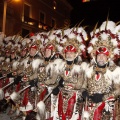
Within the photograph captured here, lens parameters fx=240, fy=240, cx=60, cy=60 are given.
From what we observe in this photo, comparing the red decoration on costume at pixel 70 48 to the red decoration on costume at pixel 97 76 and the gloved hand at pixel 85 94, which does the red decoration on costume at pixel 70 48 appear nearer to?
the red decoration on costume at pixel 97 76

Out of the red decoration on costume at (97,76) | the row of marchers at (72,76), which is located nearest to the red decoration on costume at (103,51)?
the row of marchers at (72,76)

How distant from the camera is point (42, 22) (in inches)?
1255

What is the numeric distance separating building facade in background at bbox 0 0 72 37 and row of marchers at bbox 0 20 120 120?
1277 centimetres

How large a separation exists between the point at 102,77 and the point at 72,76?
919 mm

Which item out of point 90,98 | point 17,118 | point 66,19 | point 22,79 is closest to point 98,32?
point 90,98

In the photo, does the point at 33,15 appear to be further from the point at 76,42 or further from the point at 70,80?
the point at 70,80

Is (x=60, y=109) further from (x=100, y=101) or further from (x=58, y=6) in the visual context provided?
(x=58, y=6)

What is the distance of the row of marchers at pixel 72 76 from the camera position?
4.82 meters

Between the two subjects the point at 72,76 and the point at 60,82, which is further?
the point at 60,82

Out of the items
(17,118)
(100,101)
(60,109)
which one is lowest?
(17,118)

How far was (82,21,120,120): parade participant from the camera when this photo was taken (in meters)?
4.77

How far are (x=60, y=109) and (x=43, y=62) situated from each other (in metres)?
1.61

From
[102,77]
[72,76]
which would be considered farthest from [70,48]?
[102,77]

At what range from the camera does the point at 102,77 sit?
4.87 meters
